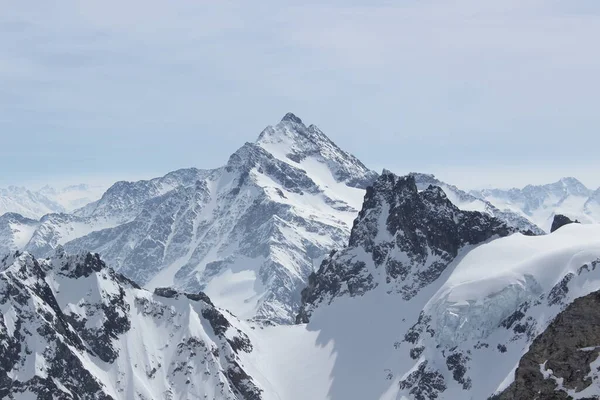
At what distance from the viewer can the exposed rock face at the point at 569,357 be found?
45.1m

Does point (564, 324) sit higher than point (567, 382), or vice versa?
point (564, 324)

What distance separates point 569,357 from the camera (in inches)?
1801

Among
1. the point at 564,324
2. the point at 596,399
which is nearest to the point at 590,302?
the point at 564,324

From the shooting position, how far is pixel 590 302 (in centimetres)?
4638

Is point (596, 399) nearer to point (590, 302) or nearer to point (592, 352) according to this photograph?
point (592, 352)

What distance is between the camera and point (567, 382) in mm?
45500

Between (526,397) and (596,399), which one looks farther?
(526,397)

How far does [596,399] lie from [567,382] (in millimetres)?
1760

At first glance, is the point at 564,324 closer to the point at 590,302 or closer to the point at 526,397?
the point at 590,302

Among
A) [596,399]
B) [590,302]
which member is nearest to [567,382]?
[596,399]

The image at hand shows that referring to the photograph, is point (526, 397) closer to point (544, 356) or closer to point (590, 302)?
point (544, 356)

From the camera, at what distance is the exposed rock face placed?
45103 mm

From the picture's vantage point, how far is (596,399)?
44344 mm

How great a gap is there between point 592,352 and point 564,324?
79.7 inches
